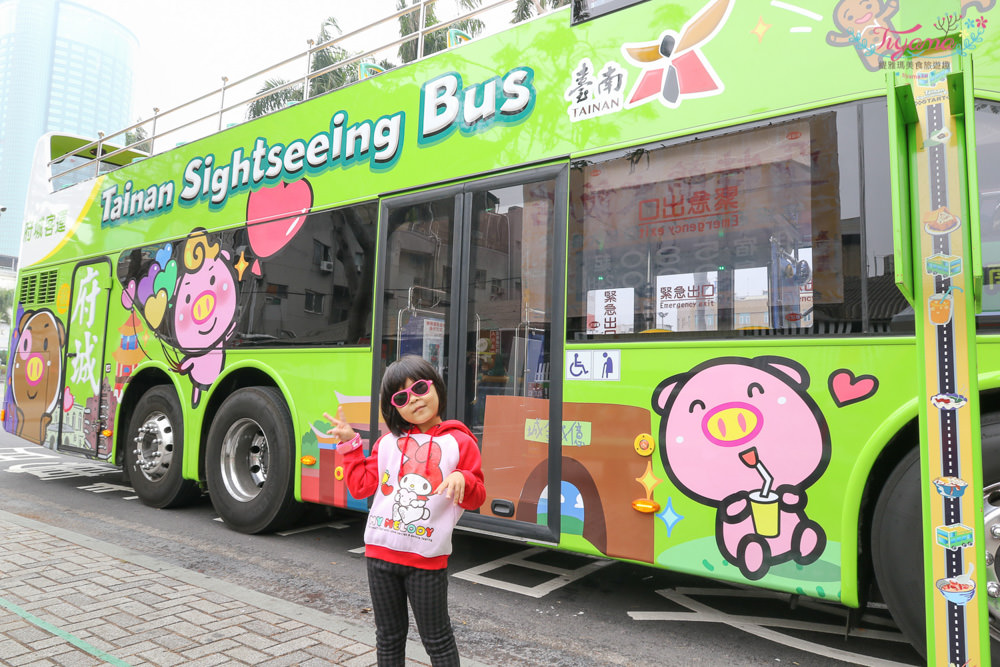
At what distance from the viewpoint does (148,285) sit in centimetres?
681

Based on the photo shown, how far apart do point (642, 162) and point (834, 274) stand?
1.18 metres

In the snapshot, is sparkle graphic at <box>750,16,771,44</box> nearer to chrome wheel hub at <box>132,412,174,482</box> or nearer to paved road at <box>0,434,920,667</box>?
paved road at <box>0,434,920,667</box>

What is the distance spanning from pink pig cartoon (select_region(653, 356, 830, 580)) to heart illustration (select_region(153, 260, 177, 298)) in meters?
5.16

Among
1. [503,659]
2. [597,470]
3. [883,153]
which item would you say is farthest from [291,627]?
[883,153]

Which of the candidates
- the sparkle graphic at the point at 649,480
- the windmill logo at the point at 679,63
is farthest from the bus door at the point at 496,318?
the windmill logo at the point at 679,63

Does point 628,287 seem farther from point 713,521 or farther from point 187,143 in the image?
point 187,143

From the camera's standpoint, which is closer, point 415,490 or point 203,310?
point 415,490

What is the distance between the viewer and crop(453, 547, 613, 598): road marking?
435 cm

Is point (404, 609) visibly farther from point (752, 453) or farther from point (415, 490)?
point (752, 453)

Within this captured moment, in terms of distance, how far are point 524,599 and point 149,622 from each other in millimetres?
2062

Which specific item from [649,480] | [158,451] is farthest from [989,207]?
[158,451]

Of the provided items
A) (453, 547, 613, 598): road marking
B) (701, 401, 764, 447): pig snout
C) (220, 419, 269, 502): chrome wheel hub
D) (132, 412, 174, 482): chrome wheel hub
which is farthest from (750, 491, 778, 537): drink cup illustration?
(132, 412, 174, 482): chrome wheel hub

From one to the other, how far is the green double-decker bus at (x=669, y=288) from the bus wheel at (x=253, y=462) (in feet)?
0.08

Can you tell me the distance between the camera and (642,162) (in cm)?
372
